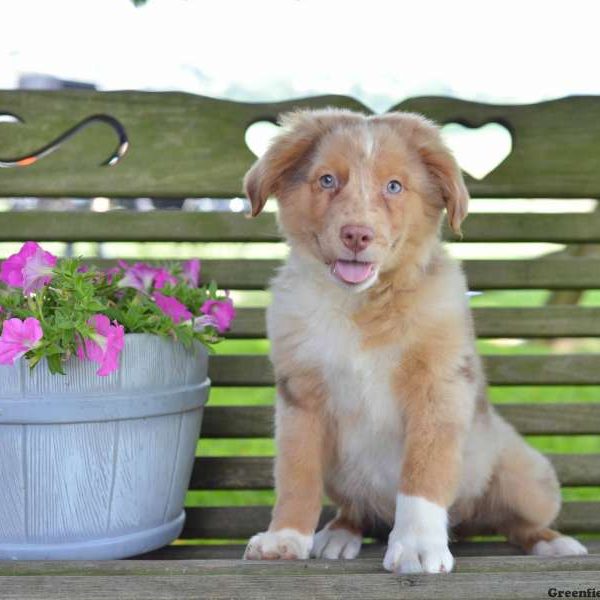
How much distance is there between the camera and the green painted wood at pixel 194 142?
3020mm

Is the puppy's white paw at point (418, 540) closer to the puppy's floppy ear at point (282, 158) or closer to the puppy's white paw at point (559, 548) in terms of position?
the puppy's white paw at point (559, 548)

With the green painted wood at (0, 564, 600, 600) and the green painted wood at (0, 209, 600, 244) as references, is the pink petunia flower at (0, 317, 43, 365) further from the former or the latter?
the green painted wood at (0, 209, 600, 244)

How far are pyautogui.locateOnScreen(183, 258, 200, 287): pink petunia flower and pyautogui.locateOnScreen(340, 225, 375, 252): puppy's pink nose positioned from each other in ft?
2.36

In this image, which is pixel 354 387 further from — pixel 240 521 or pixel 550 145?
pixel 550 145

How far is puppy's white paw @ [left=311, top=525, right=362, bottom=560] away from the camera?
2494 mm

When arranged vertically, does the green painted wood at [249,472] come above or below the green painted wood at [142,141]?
below

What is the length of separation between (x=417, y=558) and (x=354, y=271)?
0.66m

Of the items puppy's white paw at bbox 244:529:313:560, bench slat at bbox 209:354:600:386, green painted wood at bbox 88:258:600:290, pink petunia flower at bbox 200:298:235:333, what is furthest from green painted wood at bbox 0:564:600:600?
green painted wood at bbox 88:258:600:290

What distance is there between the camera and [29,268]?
7.92ft

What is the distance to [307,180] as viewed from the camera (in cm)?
239

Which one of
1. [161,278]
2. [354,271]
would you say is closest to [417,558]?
[354,271]

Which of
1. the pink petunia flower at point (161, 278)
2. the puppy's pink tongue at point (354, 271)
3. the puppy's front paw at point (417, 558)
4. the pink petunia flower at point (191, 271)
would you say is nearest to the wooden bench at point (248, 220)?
the pink petunia flower at point (191, 271)

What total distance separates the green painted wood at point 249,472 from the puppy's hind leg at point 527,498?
0.44 m

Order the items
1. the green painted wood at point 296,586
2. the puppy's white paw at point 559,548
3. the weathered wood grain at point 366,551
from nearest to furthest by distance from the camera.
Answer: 1. the green painted wood at point 296,586
2. the puppy's white paw at point 559,548
3. the weathered wood grain at point 366,551
